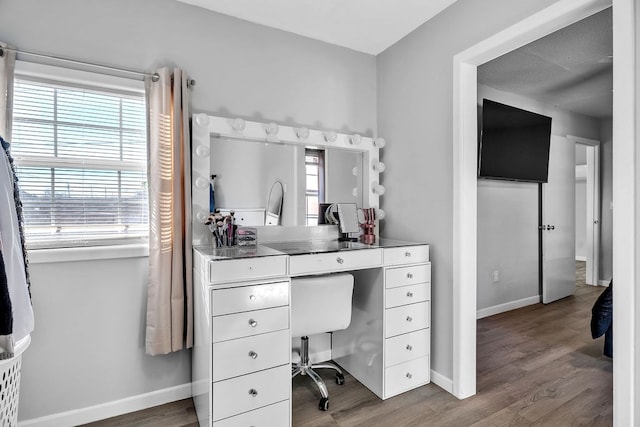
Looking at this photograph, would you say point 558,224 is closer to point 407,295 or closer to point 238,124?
point 407,295

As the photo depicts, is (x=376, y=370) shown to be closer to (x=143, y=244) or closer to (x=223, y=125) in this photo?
(x=143, y=244)

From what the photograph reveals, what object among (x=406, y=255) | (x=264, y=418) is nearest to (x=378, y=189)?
(x=406, y=255)

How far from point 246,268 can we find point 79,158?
1.19 metres

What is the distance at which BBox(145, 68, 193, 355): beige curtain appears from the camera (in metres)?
2.01

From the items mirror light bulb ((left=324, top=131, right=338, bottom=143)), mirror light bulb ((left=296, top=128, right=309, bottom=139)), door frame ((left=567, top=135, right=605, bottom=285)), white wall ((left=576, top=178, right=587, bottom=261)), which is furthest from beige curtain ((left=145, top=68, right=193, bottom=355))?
white wall ((left=576, top=178, right=587, bottom=261))

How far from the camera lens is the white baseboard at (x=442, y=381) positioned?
2232mm

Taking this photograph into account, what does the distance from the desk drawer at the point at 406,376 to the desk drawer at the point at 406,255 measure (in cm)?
67

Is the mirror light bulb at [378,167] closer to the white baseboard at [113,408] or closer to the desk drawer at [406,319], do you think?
the desk drawer at [406,319]

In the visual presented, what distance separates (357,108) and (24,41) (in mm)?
2148

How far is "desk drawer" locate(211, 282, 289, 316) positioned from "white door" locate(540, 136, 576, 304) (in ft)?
11.9

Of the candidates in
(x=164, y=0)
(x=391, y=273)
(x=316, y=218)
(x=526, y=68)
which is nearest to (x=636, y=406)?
(x=391, y=273)

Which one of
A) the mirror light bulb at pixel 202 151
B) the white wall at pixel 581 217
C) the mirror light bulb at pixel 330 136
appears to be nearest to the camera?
the mirror light bulb at pixel 202 151

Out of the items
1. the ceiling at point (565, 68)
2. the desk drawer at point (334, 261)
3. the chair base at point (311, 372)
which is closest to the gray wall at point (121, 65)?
the chair base at point (311, 372)

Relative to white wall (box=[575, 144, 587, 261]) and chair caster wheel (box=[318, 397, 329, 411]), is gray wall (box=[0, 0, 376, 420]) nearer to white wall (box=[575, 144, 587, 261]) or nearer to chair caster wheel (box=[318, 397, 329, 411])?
chair caster wheel (box=[318, 397, 329, 411])
